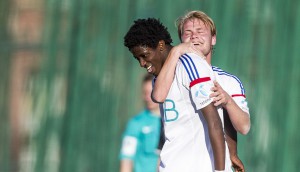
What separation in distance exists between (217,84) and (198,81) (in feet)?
0.69

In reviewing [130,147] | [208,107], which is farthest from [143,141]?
[208,107]

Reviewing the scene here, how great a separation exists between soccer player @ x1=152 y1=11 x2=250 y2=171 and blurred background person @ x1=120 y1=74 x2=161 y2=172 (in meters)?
2.10

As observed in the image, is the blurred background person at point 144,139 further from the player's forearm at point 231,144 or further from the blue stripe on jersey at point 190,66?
the blue stripe on jersey at point 190,66

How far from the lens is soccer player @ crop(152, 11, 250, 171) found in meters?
5.59

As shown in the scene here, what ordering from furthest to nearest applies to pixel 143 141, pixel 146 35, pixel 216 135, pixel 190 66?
pixel 143 141
pixel 146 35
pixel 190 66
pixel 216 135

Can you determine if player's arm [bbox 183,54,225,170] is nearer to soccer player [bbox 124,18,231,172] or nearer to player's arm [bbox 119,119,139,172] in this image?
soccer player [bbox 124,18,231,172]

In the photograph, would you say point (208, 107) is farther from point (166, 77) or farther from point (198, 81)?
point (166, 77)

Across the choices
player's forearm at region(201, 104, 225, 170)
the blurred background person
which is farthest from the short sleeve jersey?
player's forearm at region(201, 104, 225, 170)

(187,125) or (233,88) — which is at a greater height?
(233,88)

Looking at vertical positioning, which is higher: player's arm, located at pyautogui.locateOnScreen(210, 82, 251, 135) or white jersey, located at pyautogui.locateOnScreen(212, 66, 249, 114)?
white jersey, located at pyautogui.locateOnScreen(212, 66, 249, 114)

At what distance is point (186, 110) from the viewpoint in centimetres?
552

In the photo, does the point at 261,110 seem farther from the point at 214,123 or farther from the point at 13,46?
the point at 214,123

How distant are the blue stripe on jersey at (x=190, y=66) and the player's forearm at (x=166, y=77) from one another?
4 cm

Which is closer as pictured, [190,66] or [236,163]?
[190,66]
